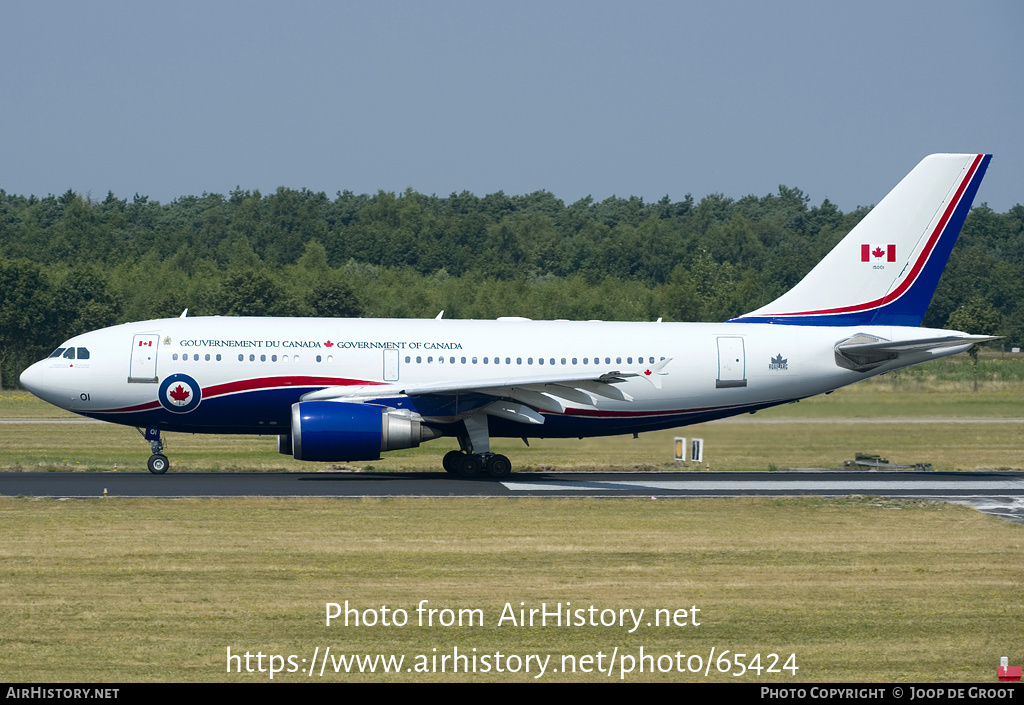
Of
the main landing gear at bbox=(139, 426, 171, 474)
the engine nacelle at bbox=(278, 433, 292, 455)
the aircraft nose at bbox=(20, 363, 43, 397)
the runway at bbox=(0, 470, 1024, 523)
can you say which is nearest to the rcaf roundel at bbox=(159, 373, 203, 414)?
the main landing gear at bbox=(139, 426, 171, 474)

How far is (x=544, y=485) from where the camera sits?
2931 cm

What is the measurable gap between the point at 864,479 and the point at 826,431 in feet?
21.4

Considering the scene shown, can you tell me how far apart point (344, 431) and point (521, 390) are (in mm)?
4497

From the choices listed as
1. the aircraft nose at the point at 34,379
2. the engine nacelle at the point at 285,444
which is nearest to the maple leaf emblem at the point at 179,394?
the engine nacelle at the point at 285,444

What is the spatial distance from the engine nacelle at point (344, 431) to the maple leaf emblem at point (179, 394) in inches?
111

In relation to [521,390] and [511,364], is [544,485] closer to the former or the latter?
[521,390]

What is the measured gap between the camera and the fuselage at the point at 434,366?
2978 cm

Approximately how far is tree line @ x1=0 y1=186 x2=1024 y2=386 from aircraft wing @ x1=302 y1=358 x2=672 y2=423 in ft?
126

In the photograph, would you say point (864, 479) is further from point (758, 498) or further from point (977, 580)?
point (977, 580)

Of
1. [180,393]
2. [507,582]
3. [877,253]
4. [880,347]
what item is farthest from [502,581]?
[877,253]

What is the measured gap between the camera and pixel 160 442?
30.7 m

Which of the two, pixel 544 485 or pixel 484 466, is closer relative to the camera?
pixel 544 485

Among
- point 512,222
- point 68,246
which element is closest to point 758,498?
point 68,246

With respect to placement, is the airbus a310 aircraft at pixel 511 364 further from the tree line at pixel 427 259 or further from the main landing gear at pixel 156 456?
the tree line at pixel 427 259
